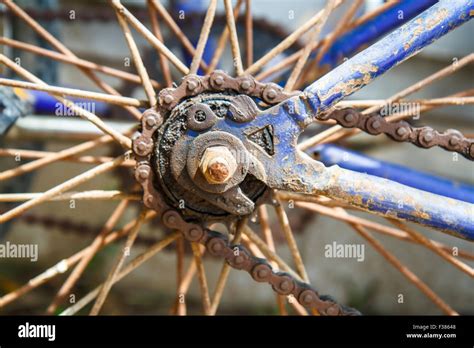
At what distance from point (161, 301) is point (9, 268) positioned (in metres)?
0.86

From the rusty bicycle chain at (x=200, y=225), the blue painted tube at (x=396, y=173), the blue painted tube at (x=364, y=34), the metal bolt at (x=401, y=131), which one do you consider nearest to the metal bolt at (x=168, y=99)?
the rusty bicycle chain at (x=200, y=225)

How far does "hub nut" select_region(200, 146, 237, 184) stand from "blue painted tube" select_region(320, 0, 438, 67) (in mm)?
1102

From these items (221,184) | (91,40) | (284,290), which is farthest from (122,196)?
(91,40)

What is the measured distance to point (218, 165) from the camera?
161 centimetres

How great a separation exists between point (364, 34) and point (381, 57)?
3.03 ft

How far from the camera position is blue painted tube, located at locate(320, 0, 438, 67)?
248 centimetres

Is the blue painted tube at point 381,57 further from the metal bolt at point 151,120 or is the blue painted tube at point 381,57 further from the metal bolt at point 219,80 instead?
the metal bolt at point 151,120

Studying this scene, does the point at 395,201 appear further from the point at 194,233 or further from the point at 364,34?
the point at 364,34

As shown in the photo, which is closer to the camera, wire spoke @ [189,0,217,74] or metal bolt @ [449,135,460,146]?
wire spoke @ [189,0,217,74]

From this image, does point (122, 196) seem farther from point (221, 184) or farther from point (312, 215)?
point (312, 215)

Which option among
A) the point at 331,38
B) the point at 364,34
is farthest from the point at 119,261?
the point at 364,34

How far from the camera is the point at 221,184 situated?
170 centimetres

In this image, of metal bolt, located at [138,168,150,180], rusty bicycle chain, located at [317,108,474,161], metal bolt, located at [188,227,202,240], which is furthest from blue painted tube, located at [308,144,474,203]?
metal bolt, located at [138,168,150,180]

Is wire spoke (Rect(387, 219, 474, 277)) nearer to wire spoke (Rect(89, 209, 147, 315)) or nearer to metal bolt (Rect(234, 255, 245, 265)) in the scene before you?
metal bolt (Rect(234, 255, 245, 265))
